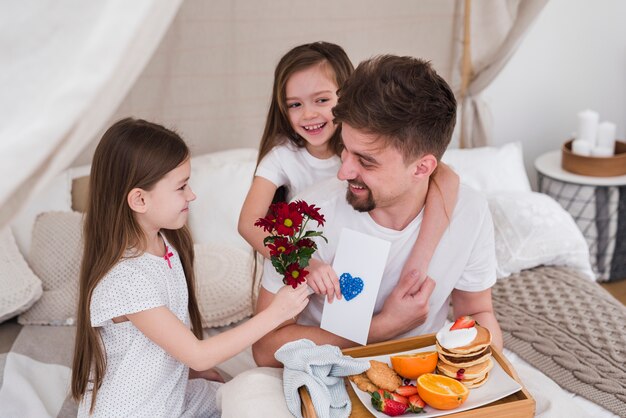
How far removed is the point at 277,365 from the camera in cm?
154

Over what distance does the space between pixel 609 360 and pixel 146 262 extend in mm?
1292

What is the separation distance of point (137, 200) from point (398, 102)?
1.88 ft

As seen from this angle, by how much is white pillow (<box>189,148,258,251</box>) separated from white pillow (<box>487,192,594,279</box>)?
0.90 meters

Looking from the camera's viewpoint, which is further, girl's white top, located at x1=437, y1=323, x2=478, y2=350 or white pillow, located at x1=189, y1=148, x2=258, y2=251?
white pillow, located at x1=189, y1=148, x2=258, y2=251

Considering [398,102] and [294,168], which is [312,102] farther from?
[398,102]

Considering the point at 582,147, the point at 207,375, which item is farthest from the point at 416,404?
the point at 582,147

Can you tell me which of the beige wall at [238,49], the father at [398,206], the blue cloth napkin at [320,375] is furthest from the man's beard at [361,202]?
the beige wall at [238,49]

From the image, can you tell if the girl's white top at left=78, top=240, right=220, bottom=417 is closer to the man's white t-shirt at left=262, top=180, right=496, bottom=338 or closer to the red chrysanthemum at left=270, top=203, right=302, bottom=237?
the man's white t-shirt at left=262, top=180, right=496, bottom=338

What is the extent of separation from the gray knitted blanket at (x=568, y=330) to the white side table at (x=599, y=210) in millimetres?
783

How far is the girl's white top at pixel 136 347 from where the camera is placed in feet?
4.78

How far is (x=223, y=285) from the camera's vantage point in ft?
7.26

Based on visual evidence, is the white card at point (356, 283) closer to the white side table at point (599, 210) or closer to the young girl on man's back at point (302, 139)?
the young girl on man's back at point (302, 139)

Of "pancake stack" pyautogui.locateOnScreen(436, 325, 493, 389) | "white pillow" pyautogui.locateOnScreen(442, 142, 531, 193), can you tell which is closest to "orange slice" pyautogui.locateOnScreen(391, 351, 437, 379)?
"pancake stack" pyautogui.locateOnScreen(436, 325, 493, 389)

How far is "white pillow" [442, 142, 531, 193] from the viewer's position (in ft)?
9.58
